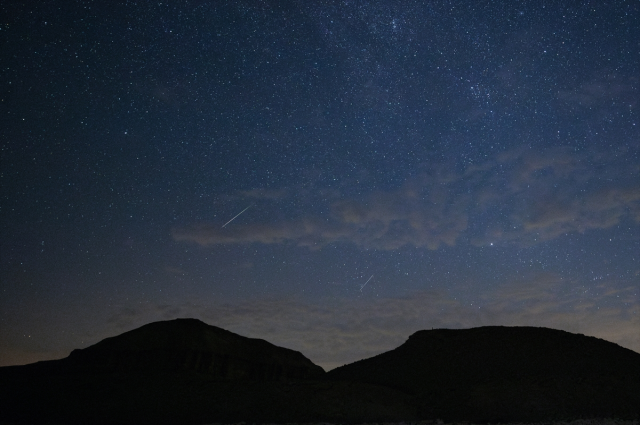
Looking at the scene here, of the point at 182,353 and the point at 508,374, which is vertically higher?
the point at 182,353

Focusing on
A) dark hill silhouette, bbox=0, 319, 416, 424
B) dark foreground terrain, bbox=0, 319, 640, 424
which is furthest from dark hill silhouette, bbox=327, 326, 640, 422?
dark hill silhouette, bbox=0, 319, 416, 424

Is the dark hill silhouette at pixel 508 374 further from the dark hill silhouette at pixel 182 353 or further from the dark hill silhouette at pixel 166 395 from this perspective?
the dark hill silhouette at pixel 182 353

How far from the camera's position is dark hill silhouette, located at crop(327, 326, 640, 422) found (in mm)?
32594

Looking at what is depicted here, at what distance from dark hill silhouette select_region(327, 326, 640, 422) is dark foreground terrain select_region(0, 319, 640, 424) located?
97 mm

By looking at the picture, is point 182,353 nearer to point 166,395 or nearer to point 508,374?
point 166,395

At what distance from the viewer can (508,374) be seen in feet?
140

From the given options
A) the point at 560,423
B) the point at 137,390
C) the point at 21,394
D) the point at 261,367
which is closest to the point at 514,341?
the point at 560,423

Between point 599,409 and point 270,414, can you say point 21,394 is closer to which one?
point 270,414

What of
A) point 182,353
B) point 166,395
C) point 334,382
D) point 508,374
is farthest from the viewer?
point 182,353

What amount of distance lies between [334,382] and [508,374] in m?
15.7

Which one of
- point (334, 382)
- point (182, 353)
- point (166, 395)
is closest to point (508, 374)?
point (334, 382)

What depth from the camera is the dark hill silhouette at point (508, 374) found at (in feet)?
107

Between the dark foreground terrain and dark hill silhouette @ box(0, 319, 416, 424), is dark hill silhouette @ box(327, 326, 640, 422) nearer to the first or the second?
the dark foreground terrain

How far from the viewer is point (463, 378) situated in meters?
44.0
